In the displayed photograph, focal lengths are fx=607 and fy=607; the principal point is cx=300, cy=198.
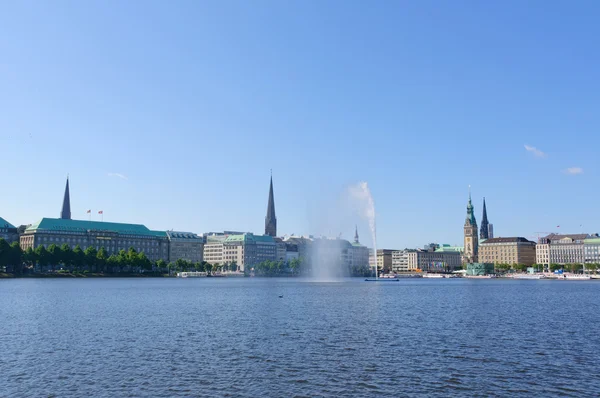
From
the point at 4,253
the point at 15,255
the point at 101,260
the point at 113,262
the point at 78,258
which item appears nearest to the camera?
the point at 4,253

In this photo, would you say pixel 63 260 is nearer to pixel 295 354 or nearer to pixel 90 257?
pixel 90 257

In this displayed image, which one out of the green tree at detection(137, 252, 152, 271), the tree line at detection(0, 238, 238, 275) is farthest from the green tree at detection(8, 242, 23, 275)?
the green tree at detection(137, 252, 152, 271)

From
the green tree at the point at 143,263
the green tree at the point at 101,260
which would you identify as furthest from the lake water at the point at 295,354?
the green tree at the point at 143,263

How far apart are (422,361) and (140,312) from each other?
1270 inches

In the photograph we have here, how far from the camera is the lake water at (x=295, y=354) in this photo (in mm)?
24516

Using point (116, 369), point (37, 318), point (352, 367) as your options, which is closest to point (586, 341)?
point (352, 367)

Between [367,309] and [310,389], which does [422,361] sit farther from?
[367,309]

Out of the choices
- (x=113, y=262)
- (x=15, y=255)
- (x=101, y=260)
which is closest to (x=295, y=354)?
(x=15, y=255)

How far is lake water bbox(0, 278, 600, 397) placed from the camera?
965 inches

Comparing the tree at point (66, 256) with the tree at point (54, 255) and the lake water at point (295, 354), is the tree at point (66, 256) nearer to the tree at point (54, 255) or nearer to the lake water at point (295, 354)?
the tree at point (54, 255)

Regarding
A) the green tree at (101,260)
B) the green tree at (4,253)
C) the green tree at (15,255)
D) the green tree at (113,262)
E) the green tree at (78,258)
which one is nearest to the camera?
the green tree at (4,253)

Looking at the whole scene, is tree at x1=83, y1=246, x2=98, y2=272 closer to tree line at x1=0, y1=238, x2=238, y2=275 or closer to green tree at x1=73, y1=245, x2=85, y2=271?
tree line at x1=0, y1=238, x2=238, y2=275

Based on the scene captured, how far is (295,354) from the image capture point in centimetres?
3167

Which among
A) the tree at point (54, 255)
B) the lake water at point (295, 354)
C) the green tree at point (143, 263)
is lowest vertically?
the lake water at point (295, 354)
